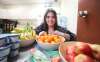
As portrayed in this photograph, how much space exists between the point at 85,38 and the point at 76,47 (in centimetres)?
120

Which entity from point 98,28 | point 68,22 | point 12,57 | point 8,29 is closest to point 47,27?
point 68,22

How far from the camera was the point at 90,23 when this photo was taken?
1.54 m

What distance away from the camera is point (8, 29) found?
1.27 meters

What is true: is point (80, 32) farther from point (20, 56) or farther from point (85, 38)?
point (20, 56)

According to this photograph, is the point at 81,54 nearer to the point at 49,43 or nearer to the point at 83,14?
the point at 49,43

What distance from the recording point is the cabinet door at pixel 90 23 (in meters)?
1.48

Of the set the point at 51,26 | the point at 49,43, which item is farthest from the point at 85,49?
the point at 51,26

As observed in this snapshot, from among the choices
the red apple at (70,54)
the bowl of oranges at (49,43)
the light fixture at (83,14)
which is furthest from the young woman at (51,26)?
the red apple at (70,54)

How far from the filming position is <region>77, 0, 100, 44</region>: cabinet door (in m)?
1.48

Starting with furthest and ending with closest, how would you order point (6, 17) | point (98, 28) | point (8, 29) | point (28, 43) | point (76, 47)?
1. point (98, 28)
2. point (6, 17)
3. point (8, 29)
4. point (28, 43)
5. point (76, 47)

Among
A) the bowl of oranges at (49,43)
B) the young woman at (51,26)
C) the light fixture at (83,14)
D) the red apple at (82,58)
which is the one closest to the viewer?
the red apple at (82,58)

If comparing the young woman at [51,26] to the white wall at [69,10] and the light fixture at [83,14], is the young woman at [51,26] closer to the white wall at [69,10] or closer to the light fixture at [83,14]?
the white wall at [69,10]

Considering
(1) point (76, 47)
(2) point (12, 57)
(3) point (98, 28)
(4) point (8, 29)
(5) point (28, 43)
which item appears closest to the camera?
(1) point (76, 47)

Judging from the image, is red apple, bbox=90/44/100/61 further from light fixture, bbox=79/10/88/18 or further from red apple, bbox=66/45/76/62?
light fixture, bbox=79/10/88/18
